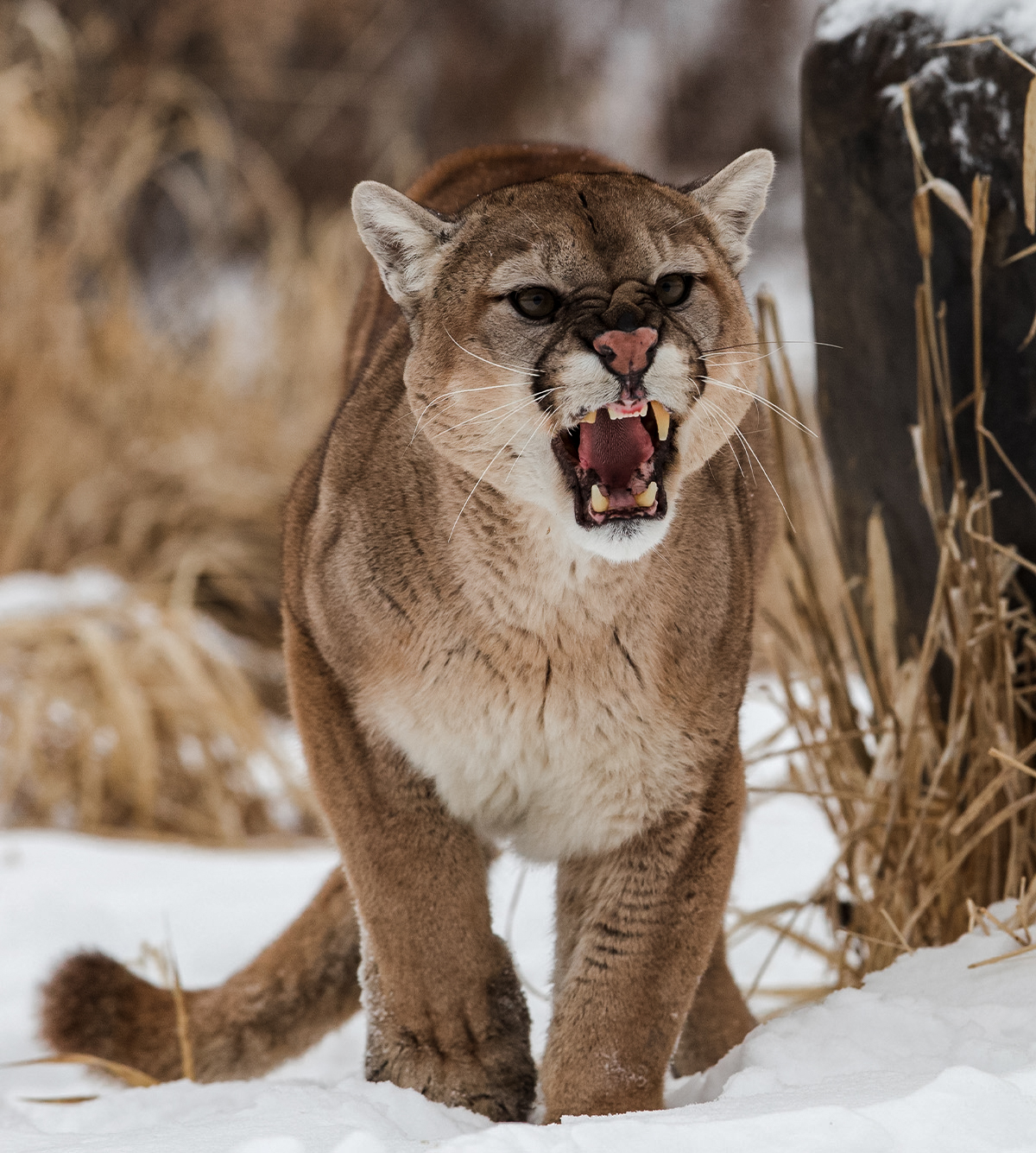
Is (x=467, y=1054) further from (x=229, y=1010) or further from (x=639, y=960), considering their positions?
(x=229, y=1010)

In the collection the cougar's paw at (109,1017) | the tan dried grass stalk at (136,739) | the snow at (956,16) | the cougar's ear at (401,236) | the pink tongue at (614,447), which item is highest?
the snow at (956,16)

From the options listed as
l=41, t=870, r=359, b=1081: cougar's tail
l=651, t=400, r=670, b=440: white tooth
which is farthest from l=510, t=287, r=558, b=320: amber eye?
l=41, t=870, r=359, b=1081: cougar's tail

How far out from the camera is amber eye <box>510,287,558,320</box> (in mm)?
2326

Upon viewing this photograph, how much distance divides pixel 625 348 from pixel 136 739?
3.37 meters

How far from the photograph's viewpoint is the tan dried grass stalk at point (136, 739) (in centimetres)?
511

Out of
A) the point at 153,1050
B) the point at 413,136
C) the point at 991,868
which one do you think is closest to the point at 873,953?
the point at 991,868

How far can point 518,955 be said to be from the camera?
3.88 m

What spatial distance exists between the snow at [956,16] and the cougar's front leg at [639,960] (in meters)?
1.43

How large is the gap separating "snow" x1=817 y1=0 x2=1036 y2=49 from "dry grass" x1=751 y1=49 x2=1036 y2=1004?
0.21m

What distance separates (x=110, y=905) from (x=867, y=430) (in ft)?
7.88

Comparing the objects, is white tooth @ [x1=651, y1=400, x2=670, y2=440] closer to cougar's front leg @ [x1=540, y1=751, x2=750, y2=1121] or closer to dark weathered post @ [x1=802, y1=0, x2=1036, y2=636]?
cougar's front leg @ [x1=540, y1=751, x2=750, y2=1121]

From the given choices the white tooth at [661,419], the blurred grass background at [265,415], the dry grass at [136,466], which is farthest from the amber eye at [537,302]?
the dry grass at [136,466]

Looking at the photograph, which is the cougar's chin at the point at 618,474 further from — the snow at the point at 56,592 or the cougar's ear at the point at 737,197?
the snow at the point at 56,592

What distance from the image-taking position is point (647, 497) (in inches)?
87.6
